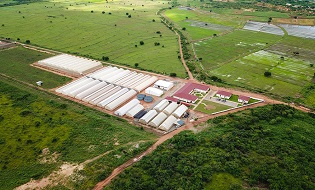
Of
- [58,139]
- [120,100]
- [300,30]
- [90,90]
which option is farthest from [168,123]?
[300,30]

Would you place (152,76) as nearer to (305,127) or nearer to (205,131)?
(205,131)

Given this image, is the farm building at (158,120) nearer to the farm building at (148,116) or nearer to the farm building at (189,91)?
the farm building at (148,116)

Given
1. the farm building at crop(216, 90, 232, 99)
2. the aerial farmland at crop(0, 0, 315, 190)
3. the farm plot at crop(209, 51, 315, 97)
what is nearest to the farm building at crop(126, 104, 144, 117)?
the aerial farmland at crop(0, 0, 315, 190)

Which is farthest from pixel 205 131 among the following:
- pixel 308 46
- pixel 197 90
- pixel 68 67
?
pixel 308 46

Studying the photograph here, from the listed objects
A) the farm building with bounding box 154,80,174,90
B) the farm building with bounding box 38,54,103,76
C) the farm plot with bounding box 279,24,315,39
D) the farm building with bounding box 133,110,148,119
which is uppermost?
the farm plot with bounding box 279,24,315,39

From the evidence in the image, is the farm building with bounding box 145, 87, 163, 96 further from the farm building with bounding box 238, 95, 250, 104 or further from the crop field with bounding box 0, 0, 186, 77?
the farm building with bounding box 238, 95, 250, 104

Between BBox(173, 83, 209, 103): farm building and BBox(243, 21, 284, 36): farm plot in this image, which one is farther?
BBox(243, 21, 284, 36): farm plot
